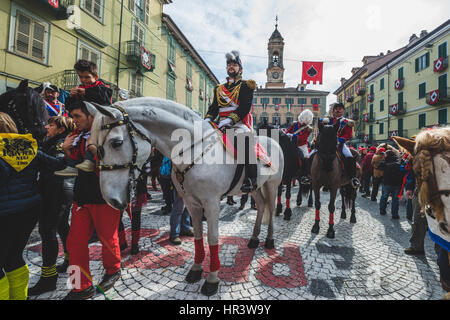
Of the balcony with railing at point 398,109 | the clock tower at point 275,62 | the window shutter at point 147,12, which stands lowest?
the balcony with railing at point 398,109

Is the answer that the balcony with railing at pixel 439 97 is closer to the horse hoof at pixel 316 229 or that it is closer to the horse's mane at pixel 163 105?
the horse hoof at pixel 316 229

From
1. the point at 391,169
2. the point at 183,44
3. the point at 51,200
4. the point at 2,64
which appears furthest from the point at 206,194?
the point at 183,44

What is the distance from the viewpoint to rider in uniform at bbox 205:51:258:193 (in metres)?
2.92

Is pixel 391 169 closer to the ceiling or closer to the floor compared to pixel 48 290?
closer to the ceiling

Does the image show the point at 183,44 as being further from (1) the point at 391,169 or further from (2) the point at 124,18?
(1) the point at 391,169

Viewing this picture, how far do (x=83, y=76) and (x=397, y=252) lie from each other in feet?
19.1

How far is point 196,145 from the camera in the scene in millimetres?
2418

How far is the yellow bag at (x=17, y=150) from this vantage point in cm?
179

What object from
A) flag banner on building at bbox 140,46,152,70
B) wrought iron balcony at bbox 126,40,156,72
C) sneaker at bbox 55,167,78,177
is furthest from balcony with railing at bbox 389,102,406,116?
sneaker at bbox 55,167,78,177

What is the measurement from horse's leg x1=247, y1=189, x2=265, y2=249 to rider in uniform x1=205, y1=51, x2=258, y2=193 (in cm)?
98

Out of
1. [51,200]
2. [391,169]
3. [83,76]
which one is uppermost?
[83,76]

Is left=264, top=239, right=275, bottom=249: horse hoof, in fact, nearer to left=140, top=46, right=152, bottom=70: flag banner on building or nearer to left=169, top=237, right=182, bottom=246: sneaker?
left=169, top=237, right=182, bottom=246: sneaker

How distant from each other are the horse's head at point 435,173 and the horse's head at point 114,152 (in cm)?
245

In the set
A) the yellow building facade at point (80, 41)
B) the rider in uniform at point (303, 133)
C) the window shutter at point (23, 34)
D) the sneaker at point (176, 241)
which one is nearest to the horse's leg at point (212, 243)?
the sneaker at point (176, 241)
